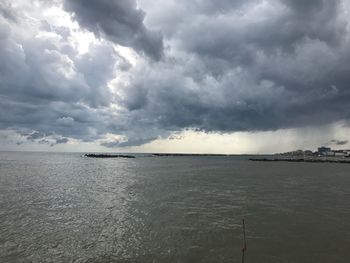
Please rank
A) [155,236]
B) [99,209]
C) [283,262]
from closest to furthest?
[283,262] → [155,236] → [99,209]

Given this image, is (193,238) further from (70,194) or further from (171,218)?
(70,194)

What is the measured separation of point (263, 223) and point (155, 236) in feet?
30.9

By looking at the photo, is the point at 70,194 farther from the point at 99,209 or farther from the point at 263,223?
the point at 263,223

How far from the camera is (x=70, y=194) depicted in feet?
114

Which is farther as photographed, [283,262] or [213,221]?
[213,221]

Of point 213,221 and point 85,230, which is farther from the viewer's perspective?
point 213,221

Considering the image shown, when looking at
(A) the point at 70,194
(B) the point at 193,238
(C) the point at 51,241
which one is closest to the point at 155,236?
(B) the point at 193,238

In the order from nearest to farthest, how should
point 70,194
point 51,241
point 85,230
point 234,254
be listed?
point 234,254 < point 51,241 < point 85,230 < point 70,194

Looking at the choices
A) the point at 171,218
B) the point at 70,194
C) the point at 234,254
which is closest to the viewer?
the point at 234,254

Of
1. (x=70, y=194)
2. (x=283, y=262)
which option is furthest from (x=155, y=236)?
(x=70, y=194)

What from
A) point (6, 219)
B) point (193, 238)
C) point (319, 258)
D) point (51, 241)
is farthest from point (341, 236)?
point (6, 219)

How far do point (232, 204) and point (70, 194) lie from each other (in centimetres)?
2162

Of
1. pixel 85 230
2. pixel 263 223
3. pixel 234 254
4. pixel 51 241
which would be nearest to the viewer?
pixel 234 254

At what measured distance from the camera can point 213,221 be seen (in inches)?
843
